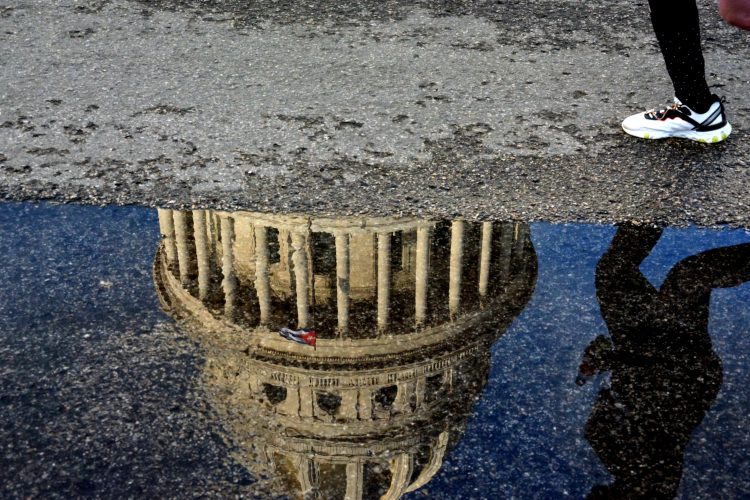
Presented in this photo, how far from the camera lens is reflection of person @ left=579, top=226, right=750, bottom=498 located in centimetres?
369

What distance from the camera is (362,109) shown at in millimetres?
6828

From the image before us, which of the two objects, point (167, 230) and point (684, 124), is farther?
point (684, 124)

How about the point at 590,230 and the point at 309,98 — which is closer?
the point at 590,230

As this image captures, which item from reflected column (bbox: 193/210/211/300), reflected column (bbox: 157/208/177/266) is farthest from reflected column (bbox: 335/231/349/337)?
reflected column (bbox: 157/208/177/266)

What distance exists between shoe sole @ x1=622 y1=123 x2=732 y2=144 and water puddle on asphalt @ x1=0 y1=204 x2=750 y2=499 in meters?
1.19

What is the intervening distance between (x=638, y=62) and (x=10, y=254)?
5259 mm

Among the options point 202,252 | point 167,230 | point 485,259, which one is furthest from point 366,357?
point 167,230

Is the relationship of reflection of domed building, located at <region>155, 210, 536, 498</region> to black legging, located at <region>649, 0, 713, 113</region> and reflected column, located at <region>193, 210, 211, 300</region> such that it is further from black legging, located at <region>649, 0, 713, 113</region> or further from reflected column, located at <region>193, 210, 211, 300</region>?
black legging, located at <region>649, 0, 713, 113</region>

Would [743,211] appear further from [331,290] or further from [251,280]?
[251,280]

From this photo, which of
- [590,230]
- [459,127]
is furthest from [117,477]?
[459,127]

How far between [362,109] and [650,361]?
3263 mm

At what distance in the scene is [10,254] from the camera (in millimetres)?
5133

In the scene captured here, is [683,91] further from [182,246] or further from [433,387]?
[182,246]

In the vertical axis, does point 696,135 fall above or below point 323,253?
above
